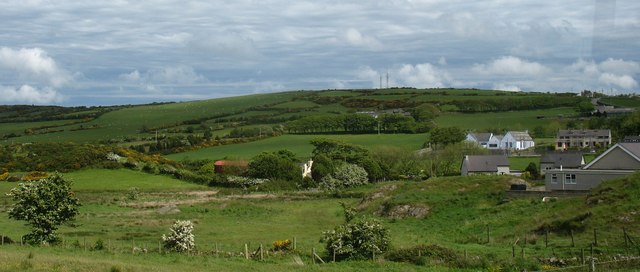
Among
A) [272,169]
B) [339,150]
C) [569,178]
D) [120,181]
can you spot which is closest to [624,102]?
[339,150]

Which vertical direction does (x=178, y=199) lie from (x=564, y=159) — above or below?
below

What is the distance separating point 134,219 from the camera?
173ft

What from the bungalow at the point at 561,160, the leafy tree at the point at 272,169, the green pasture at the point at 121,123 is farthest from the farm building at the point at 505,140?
the green pasture at the point at 121,123

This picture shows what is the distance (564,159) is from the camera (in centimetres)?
8706

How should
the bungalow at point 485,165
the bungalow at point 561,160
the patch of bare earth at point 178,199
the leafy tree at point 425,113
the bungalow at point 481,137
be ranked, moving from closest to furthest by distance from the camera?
1. the patch of bare earth at point 178,199
2. the bungalow at point 561,160
3. the bungalow at point 485,165
4. the bungalow at point 481,137
5. the leafy tree at point 425,113

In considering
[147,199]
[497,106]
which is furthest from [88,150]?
[497,106]

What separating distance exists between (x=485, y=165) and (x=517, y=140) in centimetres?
4391

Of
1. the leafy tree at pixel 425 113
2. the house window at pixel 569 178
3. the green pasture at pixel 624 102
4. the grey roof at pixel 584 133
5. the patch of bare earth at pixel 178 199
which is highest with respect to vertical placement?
the green pasture at pixel 624 102

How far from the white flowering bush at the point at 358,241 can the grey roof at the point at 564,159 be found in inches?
2357

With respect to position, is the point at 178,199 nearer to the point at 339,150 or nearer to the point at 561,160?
the point at 339,150

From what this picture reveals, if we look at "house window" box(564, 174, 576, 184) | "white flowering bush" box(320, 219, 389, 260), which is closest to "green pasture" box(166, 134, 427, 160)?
"house window" box(564, 174, 576, 184)

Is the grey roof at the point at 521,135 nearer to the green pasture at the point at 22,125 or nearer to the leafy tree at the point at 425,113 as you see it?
the leafy tree at the point at 425,113

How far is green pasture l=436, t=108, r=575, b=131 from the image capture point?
149m

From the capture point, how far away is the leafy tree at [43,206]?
36.3m
